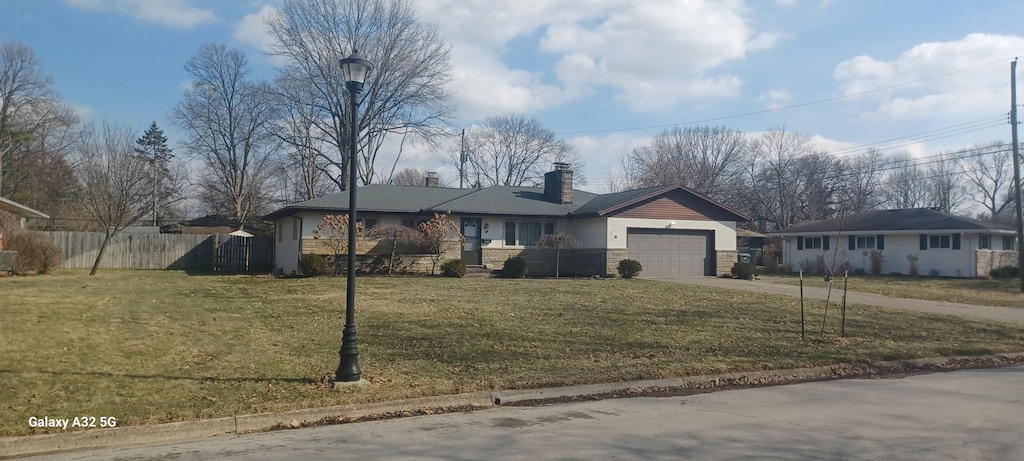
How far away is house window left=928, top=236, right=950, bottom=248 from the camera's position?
3494 cm

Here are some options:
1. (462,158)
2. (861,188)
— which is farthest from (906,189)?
(462,158)

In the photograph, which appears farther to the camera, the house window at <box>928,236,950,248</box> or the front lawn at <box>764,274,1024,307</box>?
the house window at <box>928,236,950,248</box>

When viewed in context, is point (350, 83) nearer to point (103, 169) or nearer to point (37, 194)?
point (103, 169)

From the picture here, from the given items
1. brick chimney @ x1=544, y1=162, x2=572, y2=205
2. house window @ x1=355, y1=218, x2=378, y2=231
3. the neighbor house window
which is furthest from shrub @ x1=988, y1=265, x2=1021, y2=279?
house window @ x1=355, y1=218, x2=378, y2=231

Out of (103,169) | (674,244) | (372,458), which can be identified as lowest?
(372,458)

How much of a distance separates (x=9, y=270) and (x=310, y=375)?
21100 mm

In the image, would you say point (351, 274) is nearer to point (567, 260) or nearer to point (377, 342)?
point (377, 342)

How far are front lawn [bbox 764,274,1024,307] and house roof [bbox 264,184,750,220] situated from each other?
669 centimetres

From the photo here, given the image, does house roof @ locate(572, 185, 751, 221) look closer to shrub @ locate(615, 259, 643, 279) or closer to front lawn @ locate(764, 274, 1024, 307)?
shrub @ locate(615, 259, 643, 279)

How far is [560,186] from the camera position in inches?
1331

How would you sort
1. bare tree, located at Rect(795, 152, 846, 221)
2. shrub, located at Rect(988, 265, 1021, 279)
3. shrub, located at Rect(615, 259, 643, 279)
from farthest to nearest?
bare tree, located at Rect(795, 152, 846, 221)
shrub, located at Rect(988, 265, 1021, 279)
shrub, located at Rect(615, 259, 643, 279)

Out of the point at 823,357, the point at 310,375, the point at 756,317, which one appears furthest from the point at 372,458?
the point at 756,317

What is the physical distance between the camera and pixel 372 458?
5.98m

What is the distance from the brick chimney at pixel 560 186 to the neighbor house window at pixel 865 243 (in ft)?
57.6
